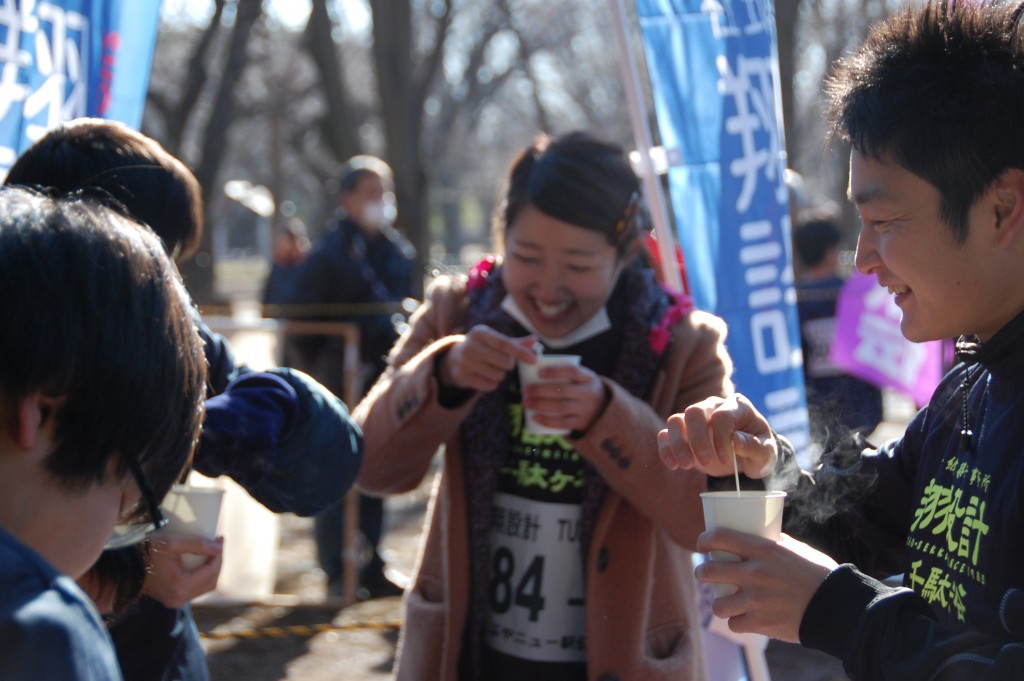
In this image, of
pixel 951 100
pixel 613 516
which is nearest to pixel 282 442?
pixel 613 516

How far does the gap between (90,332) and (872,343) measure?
5.03m

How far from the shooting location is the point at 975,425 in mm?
1568

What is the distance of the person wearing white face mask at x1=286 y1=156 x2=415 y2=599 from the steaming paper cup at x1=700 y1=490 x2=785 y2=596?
5041mm

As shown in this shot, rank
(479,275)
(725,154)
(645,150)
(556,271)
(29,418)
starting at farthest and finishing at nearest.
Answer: (645,150), (725,154), (479,275), (556,271), (29,418)

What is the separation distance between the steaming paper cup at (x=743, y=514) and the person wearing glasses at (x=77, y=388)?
708mm

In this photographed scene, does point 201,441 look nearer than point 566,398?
Yes

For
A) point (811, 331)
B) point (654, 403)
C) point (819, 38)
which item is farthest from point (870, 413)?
point (819, 38)

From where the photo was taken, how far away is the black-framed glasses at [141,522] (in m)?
1.19

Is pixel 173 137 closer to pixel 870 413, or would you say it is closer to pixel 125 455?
pixel 870 413

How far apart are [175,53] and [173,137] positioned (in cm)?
1593

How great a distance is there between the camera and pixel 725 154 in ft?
10.9

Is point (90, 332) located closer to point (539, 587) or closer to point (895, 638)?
point (895, 638)

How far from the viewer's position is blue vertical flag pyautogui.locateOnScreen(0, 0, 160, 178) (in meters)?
2.54

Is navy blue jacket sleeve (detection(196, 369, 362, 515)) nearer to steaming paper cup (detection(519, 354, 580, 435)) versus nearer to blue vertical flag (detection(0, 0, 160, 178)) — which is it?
steaming paper cup (detection(519, 354, 580, 435))
